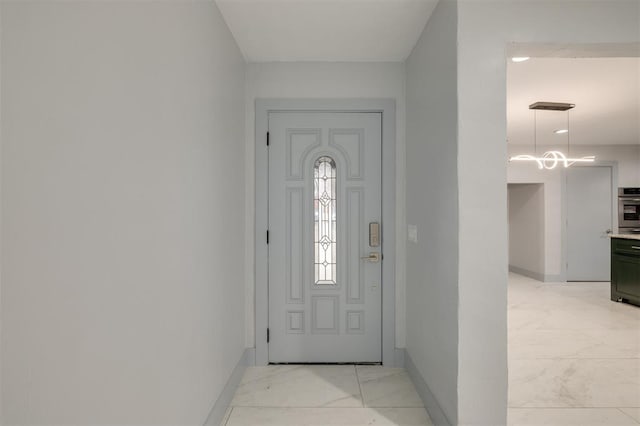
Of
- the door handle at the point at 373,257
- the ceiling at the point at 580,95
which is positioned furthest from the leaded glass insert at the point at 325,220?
the ceiling at the point at 580,95

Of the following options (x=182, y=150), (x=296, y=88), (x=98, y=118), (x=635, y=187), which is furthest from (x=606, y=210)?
(x=98, y=118)

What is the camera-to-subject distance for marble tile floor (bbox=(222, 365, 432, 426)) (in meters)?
2.42

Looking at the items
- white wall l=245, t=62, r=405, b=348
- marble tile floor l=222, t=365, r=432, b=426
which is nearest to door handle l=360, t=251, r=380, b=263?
white wall l=245, t=62, r=405, b=348

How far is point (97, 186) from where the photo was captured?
111 cm

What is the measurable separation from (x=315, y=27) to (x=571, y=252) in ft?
24.1

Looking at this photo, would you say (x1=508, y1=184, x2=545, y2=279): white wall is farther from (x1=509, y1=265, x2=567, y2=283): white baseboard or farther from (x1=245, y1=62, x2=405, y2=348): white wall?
(x1=245, y1=62, x2=405, y2=348): white wall

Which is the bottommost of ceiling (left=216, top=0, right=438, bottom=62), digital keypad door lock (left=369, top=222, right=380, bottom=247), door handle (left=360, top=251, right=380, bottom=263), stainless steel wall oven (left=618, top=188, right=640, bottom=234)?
door handle (left=360, top=251, right=380, bottom=263)

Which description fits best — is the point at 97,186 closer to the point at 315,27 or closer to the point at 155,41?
the point at 155,41

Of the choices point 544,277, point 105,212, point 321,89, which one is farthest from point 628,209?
point 105,212

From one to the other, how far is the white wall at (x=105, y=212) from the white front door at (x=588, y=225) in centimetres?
785

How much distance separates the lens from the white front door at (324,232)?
330cm

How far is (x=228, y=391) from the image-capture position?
8.52ft

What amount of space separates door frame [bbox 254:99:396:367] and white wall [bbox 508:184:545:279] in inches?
231

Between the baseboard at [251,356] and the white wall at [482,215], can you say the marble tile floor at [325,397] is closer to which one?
the baseboard at [251,356]
